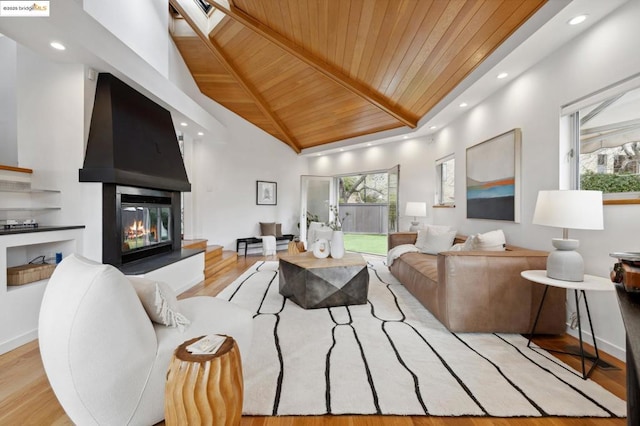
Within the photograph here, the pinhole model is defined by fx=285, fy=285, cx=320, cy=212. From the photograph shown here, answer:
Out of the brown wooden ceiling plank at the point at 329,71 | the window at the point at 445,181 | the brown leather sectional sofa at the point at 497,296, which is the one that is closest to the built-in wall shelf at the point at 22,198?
the brown wooden ceiling plank at the point at 329,71

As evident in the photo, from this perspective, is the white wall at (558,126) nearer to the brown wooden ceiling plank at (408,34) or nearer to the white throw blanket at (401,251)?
the white throw blanket at (401,251)

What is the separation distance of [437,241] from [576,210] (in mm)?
2040

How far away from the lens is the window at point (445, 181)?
4742mm

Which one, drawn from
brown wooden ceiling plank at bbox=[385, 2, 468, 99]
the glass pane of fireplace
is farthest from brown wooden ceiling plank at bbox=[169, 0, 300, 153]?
brown wooden ceiling plank at bbox=[385, 2, 468, 99]

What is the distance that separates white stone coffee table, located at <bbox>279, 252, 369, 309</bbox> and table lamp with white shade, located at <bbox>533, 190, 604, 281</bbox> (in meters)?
1.61

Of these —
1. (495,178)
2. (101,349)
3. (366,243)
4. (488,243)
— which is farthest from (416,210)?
(101,349)

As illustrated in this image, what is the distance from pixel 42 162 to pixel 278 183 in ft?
16.1

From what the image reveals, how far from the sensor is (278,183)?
24.1ft

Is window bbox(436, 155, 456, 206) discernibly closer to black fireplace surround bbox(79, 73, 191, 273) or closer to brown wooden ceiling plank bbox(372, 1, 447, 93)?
brown wooden ceiling plank bbox(372, 1, 447, 93)

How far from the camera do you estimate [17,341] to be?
2.16 metres

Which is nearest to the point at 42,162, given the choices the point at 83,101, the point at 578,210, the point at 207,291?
the point at 83,101

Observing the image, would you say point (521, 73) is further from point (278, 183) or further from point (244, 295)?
point (278, 183)

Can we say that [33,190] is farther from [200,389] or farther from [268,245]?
[268,245]

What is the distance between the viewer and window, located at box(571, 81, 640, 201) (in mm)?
1990
